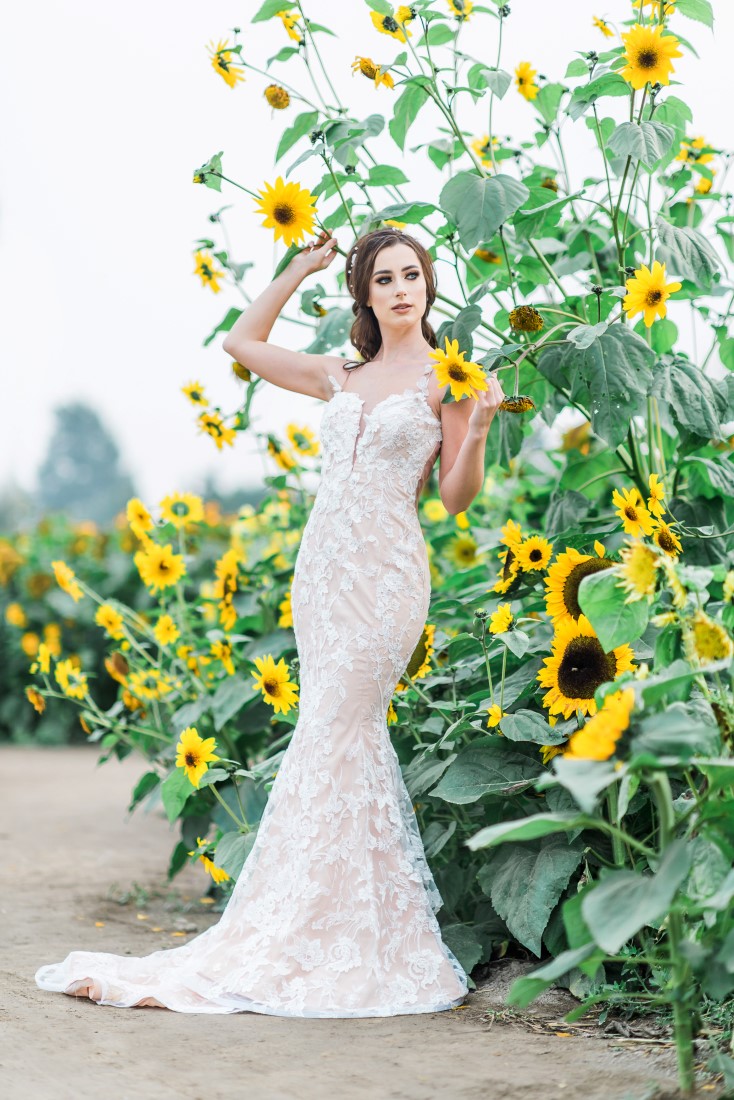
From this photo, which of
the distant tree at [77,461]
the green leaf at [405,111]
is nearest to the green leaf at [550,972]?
the green leaf at [405,111]

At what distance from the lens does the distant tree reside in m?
66.0

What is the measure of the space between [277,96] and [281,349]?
0.62 meters

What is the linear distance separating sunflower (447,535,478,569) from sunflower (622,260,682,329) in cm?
171

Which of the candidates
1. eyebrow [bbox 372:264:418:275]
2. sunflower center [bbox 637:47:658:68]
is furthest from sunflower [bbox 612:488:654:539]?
sunflower center [bbox 637:47:658:68]

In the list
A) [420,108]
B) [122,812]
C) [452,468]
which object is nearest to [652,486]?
[452,468]

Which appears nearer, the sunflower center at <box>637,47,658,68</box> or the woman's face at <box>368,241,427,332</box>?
the sunflower center at <box>637,47,658,68</box>

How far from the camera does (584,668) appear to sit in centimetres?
250

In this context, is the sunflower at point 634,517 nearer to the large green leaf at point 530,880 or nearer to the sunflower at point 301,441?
the large green leaf at point 530,880

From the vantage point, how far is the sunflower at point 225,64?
2869mm

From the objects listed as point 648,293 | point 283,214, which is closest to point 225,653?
point 283,214

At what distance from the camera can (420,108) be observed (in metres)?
2.88

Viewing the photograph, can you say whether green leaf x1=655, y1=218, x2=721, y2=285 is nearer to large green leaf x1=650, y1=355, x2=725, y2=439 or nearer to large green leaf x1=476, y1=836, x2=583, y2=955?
large green leaf x1=650, y1=355, x2=725, y2=439

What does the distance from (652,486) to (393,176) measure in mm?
1038

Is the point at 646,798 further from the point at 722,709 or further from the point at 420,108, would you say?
the point at 420,108
